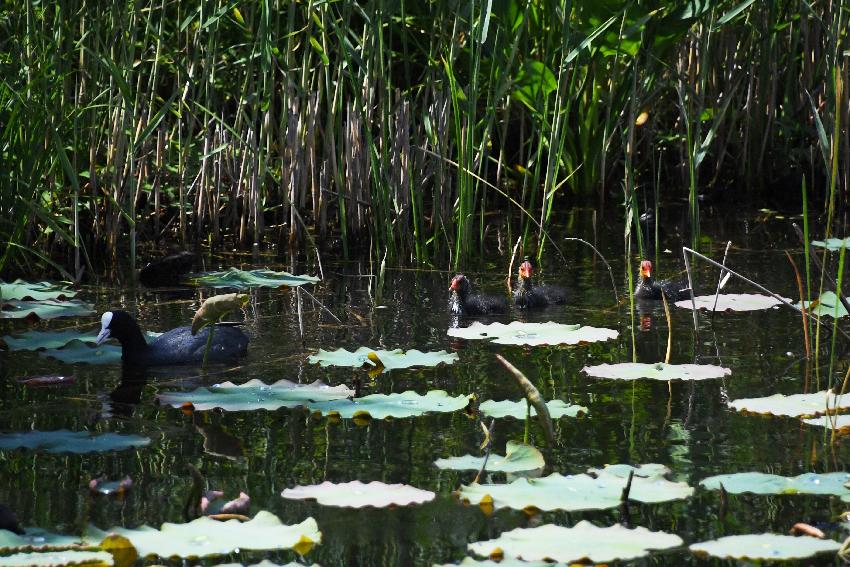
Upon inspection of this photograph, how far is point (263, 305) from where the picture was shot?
7168mm

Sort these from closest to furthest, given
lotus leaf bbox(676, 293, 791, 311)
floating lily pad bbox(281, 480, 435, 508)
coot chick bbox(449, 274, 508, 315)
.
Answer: floating lily pad bbox(281, 480, 435, 508) < lotus leaf bbox(676, 293, 791, 311) < coot chick bbox(449, 274, 508, 315)

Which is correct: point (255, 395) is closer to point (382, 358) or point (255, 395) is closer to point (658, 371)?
point (382, 358)

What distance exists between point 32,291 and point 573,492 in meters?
3.86

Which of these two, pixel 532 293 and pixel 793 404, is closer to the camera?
pixel 793 404

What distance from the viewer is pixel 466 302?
6.90 meters

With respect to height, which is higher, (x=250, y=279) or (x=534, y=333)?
(x=250, y=279)

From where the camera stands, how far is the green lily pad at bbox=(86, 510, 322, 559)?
3.25 meters

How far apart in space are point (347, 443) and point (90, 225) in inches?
186

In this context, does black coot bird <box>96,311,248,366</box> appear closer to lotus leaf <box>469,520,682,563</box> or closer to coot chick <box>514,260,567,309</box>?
coot chick <box>514,260,567,309</box>

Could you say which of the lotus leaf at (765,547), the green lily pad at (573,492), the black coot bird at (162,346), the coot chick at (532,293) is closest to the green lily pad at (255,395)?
the black coot bird at (162,346)

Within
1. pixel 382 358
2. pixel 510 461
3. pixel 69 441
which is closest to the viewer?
pixel 510 461

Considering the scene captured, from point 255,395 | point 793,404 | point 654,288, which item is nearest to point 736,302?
point 654,288

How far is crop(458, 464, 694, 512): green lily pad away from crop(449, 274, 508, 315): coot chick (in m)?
3.01

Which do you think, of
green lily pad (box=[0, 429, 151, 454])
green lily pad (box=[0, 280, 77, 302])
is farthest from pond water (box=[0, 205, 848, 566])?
green lily pad (box=[0, 280, 77, 302])
